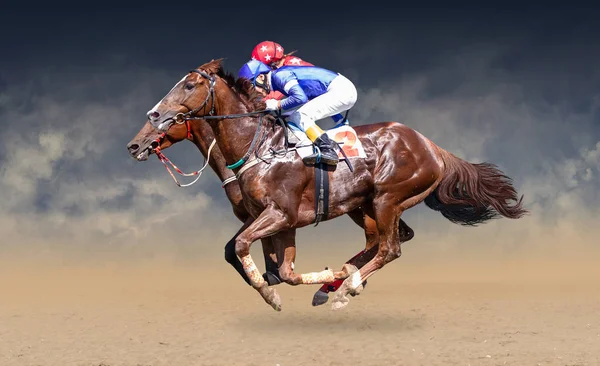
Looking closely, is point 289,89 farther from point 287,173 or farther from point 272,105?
point 287,173

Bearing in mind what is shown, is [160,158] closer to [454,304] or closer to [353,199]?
[353,199]

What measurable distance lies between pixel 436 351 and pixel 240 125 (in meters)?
4.52

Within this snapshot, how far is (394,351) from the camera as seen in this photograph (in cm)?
1166

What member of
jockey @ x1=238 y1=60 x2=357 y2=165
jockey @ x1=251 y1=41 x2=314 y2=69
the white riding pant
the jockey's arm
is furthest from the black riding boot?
jockey @ x1=251 y1=41 x2=314 y2=69

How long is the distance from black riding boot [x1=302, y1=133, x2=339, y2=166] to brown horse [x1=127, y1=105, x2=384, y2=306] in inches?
51.7

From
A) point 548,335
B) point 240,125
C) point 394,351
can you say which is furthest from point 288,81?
point 548,335

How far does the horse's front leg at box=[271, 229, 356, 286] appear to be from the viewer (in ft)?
30.8

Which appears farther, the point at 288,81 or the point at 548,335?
the point at 548,335

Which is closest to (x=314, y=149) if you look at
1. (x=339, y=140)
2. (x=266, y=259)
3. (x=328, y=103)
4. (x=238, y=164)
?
(x=339, y=140)

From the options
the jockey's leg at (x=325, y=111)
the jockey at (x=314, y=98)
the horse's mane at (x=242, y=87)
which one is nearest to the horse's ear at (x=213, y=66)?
the horse's mane at (x=242, y=87)

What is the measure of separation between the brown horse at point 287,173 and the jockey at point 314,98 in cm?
27

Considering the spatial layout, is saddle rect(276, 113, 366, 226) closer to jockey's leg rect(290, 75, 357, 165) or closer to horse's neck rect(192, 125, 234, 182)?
jockey's leg rect(290, 75, 357, 165)

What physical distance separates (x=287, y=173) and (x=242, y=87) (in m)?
1.21

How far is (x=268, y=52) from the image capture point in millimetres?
10430
